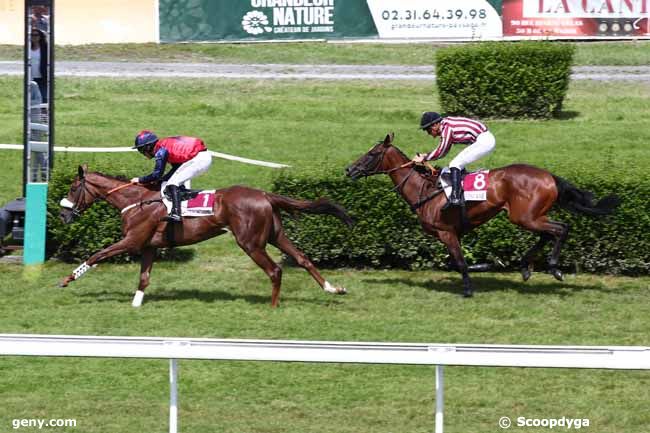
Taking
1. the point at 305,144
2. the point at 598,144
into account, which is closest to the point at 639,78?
the point at 598,144

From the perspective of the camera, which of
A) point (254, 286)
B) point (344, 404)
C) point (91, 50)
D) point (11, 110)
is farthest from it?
point (91, 50)

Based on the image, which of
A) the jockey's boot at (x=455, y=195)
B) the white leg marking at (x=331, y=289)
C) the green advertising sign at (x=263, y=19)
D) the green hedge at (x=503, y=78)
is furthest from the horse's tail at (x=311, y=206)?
the green advertising sign at (x=263, y=19)

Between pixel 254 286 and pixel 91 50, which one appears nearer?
pixel 254 286

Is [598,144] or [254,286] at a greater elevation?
[598,144]

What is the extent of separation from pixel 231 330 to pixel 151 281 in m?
2.26

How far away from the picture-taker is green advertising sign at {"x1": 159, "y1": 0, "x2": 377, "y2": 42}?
1141 inches

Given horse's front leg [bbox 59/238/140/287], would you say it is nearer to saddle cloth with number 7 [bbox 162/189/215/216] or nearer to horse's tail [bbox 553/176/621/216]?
saddle cloth with number 7 [bbox 162/189/215/216]

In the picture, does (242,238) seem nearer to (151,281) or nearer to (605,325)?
(151,281)

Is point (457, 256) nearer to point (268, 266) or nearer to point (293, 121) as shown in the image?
point (268, 266)

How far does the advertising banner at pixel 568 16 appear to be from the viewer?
27.9 metres

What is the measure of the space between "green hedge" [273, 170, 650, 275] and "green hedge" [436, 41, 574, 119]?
7173 mm

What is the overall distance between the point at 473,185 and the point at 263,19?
57.4ft

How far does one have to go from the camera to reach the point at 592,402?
9461 mm

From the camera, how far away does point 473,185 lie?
1245cm
